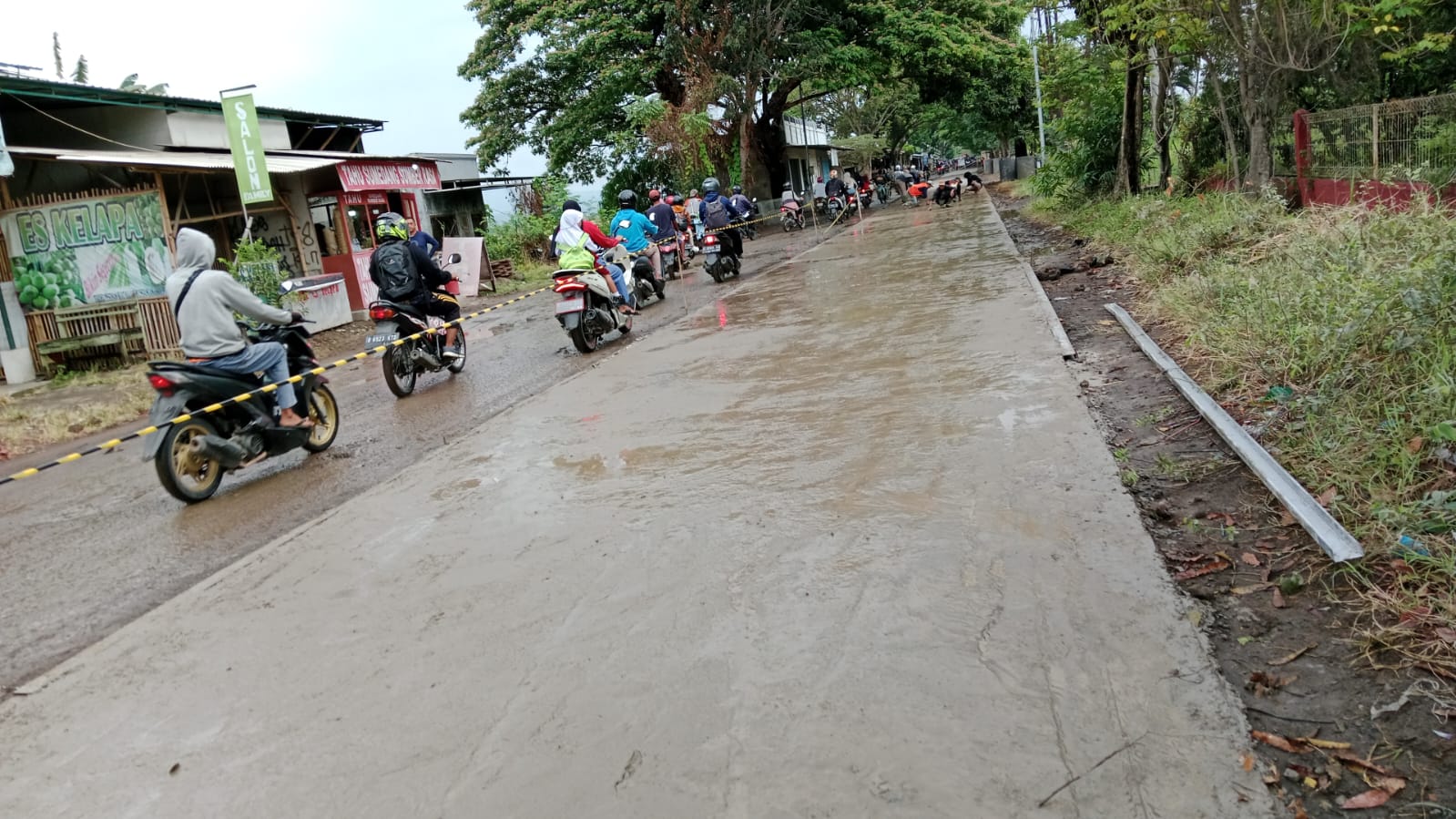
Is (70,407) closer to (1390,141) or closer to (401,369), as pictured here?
(401,369)

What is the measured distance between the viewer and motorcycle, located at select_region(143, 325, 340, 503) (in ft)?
19.5

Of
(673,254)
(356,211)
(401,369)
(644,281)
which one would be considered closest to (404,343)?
(401,369)

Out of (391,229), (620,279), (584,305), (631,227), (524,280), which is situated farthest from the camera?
(524,280)

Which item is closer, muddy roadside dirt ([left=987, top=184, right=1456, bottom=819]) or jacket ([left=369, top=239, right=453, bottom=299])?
muddy roadside dirt ([left=987, top=184, right=1456, bottom=819])

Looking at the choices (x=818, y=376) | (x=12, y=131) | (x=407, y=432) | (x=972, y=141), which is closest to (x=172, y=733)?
(x=407, y=432)

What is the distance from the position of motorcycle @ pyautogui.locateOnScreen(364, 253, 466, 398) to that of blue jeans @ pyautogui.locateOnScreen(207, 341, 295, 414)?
206 cm

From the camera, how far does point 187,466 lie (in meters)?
6.09

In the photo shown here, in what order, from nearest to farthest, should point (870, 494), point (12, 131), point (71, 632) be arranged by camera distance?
1. point (71, 632)
2. point (870, 494)
3. point (12, 131)

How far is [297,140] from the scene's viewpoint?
21406mm

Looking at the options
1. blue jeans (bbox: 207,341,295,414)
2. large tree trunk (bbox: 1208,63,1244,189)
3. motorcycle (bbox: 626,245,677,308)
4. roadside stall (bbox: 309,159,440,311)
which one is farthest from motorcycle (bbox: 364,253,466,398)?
large tree trunk (bbox: 1208,63,1244,189)

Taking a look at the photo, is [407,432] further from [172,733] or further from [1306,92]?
[1306,92]

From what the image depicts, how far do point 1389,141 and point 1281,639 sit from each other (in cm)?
952

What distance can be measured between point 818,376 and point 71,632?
4973 mm

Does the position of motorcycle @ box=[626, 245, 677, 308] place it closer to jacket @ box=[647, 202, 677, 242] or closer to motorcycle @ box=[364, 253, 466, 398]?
jacket @ box=[647, 202, 677, 242]
